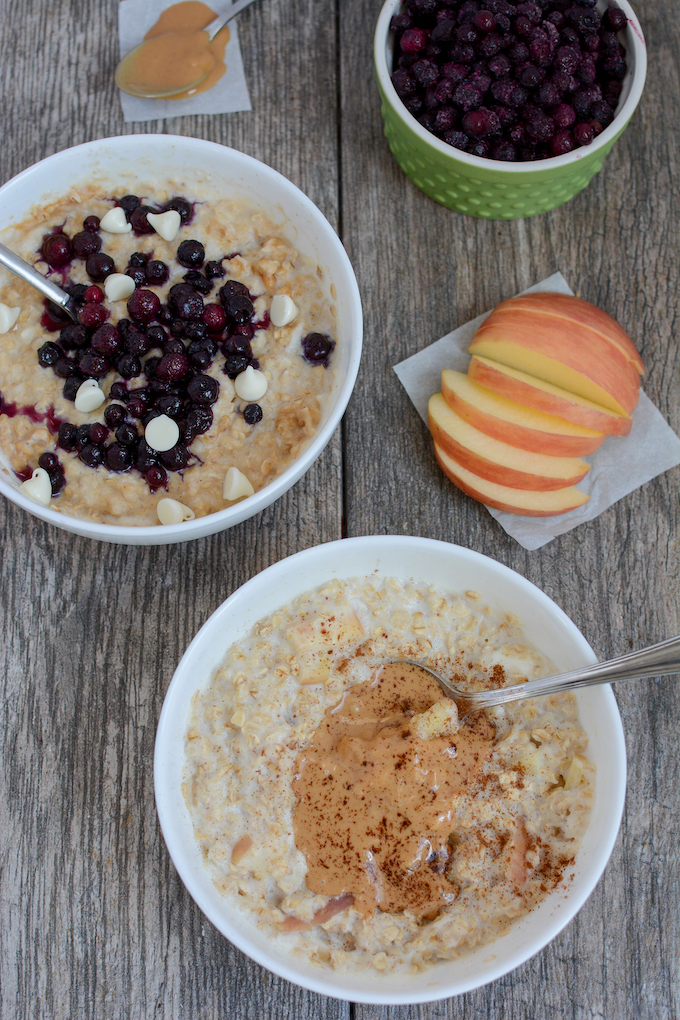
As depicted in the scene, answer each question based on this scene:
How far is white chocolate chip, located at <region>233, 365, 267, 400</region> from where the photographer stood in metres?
1.24

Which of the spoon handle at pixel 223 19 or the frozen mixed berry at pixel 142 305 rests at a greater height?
the spoon handle at pixel 223 19

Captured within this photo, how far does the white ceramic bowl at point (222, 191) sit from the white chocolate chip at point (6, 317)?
5.7 inches

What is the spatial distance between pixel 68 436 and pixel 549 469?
2.61 feet

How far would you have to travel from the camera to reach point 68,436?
124 cm

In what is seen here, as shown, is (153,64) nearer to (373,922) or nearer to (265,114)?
(265,114)

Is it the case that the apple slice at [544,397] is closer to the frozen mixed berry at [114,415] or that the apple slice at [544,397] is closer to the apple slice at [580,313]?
the apple slice at [580,313]

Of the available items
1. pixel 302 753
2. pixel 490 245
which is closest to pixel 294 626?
pixel 302 753

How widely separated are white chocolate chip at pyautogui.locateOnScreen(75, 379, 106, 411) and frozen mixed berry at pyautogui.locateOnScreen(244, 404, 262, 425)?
24 cm

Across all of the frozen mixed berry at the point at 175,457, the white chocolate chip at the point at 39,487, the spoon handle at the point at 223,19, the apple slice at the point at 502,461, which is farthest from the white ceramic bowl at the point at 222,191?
the spoon handle at the point at 223,19

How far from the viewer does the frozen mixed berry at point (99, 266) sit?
4.24 feet

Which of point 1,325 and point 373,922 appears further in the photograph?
point 1,325

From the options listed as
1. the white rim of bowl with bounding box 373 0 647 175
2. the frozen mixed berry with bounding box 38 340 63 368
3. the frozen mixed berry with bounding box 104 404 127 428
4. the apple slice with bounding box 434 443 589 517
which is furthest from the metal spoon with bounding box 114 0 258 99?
the apple slice with bounding box 434 443 589 517

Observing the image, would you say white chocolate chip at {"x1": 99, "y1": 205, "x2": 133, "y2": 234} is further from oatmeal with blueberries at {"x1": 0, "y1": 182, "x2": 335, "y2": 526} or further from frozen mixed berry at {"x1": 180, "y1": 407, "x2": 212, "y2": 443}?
frozen mixed berry at {"x1": 180, "y1": 407, "x2": 212, "y2": 443}

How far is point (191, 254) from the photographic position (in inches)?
50.6
